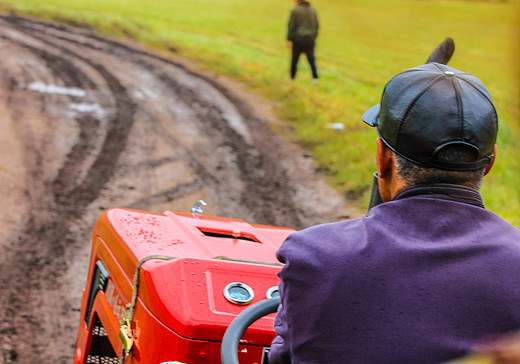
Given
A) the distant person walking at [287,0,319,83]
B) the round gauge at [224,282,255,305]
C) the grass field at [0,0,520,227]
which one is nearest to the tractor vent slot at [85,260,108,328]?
the round gauge at [224,282,255,305]

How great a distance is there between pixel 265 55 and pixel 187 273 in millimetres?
14792

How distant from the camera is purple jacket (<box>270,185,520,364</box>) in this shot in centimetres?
130

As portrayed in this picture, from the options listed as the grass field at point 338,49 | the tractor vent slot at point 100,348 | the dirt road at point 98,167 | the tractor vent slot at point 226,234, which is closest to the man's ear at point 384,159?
the grass field at point 338,49

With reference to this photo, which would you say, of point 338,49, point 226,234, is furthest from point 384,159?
point 338,49

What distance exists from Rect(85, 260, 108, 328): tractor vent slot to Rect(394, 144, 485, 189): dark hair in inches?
66.4

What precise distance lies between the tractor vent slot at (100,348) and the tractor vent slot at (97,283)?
0.53 ft

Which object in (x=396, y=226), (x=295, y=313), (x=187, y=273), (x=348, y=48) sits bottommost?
(x=348, y=48)

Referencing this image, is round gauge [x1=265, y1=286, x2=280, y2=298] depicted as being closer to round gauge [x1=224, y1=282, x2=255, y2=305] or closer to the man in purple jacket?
round gauge [x1=224, y1=282, x2=255, y2=305]

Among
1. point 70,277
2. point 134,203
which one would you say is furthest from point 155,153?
point 70,277

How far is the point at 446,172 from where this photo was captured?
1462mm

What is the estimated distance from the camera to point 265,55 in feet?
54.1

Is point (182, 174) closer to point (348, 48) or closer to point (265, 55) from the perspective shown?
point (265, 55)

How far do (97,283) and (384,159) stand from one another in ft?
5.94

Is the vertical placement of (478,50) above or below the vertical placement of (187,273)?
below
